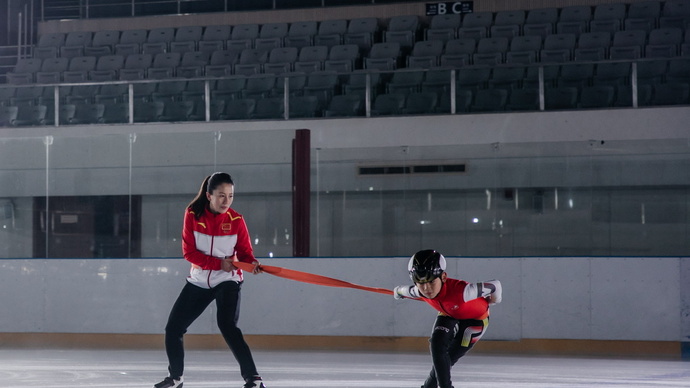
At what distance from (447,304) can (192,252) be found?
1362mm

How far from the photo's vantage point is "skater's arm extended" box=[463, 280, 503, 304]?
4.27m

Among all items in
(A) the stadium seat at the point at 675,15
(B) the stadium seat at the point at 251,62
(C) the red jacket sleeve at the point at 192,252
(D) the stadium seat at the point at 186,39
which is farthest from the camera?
(D) the stadium seat at the point at 186,39

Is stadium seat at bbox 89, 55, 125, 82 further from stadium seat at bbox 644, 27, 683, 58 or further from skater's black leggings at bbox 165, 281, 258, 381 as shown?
skater's black leggings at bbox 165, 281, 258, 381

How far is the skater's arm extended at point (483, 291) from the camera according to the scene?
427 centimetres

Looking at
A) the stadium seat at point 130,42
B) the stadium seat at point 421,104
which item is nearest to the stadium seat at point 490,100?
the stadium seat at point 421,104

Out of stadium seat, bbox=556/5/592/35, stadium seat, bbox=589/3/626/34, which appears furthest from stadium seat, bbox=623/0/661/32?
stadium seat, bbox=556/5/592/35

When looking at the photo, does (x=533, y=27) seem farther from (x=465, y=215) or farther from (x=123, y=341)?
(x=123, y=341)

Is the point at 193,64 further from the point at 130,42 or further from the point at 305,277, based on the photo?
the point at 305,277

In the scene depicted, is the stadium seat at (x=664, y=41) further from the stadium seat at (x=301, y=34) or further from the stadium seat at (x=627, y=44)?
the stadium seat at (x=301, y=34)

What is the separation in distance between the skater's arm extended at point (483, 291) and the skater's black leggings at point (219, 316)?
1239 millimetres

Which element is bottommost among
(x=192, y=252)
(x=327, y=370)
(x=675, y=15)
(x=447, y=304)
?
(x=327, y=370)

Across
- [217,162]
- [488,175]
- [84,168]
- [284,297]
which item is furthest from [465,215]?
[84,168]

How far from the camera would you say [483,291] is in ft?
14.1

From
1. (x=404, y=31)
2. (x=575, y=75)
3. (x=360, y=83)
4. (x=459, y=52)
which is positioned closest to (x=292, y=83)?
(x=360, y=83)
